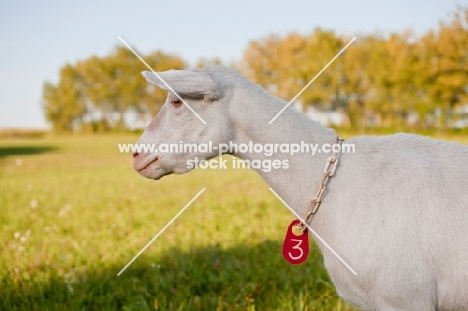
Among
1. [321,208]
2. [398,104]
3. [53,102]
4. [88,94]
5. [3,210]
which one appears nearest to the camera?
[321,208]

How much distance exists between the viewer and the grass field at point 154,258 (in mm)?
4039

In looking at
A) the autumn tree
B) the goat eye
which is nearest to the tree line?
the autumn tree

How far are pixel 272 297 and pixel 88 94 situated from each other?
68.4m

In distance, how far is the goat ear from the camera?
250 centimetres

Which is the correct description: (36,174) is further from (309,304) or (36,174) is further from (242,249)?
(309,304)

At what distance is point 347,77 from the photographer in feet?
156

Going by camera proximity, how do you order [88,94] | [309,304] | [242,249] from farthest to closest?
1. [88,94]
2. [242,249]
3. [309,304]

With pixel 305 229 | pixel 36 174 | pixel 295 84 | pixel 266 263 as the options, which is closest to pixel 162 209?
pixel 266 263

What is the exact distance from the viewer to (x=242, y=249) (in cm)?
534

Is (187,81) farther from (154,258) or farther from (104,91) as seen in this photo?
(104,91)

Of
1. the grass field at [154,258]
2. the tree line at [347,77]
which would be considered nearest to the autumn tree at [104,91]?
the tree line at [347,77]

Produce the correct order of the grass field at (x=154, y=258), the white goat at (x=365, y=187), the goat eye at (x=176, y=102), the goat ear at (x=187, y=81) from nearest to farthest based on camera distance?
the white goat at (x=365, y=187)
the goat ear at (x=187, y=81)
the goat eye at (x=176, y=102)
the grass field at (x=154, y=258)
